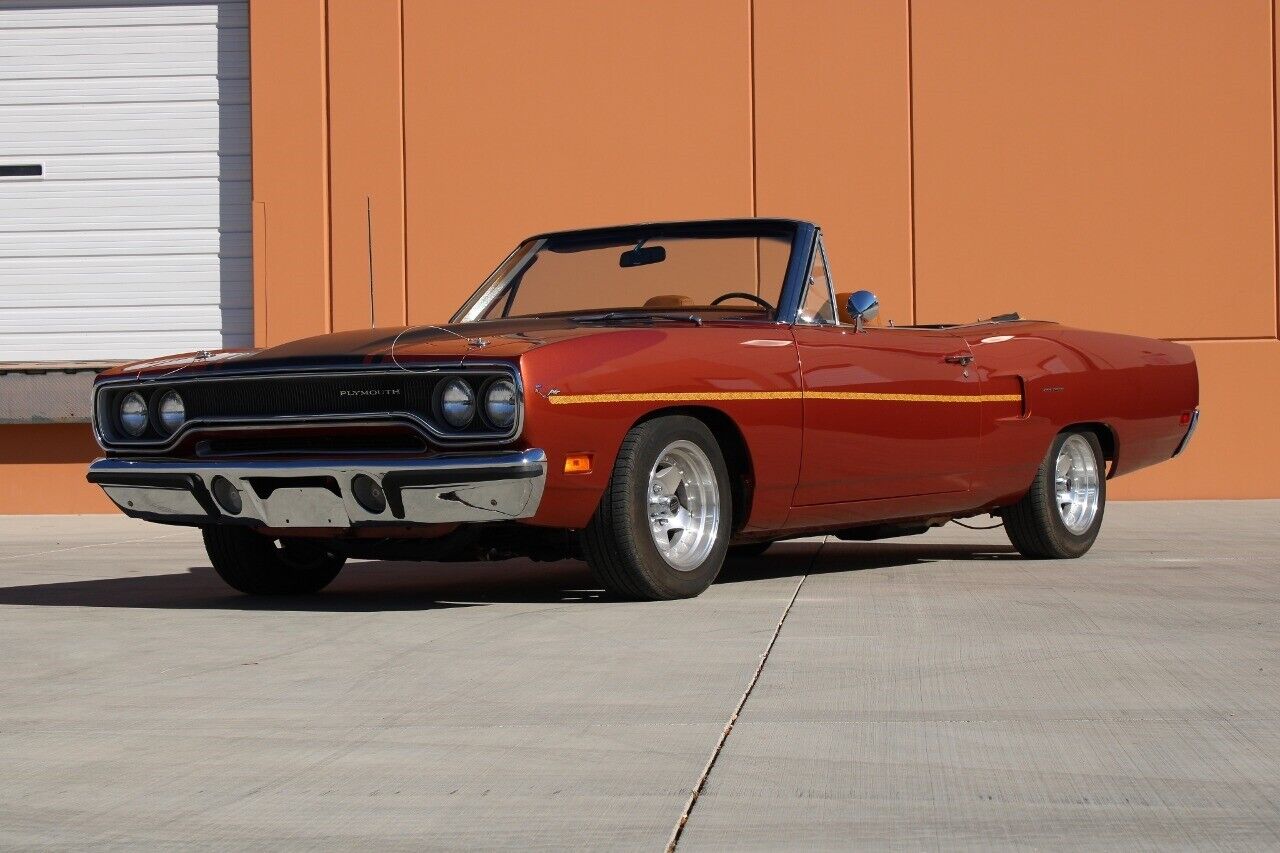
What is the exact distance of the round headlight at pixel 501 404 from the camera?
19.6 ft

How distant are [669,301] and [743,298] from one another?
0.97ft

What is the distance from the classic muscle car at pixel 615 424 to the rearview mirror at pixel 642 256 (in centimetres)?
1

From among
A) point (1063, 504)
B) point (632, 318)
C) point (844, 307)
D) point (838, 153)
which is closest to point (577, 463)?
point (632, 318)

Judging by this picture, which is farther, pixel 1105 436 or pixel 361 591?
pixel 1105 436

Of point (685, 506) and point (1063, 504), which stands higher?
point (685, 506)

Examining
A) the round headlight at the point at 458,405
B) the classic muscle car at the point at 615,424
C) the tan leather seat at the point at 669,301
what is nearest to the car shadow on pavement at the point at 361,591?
the classic muscle car at the point at 615,424

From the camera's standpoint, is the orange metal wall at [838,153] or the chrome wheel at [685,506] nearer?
the chrome wheel at [685,506]

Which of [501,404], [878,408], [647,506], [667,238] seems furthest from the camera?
[667,238]

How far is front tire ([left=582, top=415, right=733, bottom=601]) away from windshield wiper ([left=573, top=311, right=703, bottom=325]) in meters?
0.54

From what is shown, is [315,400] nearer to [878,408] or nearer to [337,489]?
[337,489]

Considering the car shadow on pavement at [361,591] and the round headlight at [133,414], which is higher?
the round headlight at [133,414]

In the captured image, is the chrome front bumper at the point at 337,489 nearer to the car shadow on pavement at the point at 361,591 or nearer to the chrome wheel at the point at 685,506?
the car shadow on pavement at the point at 361,591

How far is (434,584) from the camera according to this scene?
775cm

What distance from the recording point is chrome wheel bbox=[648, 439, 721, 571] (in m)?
6.54
